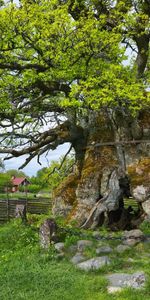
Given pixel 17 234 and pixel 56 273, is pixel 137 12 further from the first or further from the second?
pixel 56 273

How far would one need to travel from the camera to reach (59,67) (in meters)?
13.3

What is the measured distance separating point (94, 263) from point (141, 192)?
4521mm

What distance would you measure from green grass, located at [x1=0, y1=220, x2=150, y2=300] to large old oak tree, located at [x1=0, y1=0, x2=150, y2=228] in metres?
3.51

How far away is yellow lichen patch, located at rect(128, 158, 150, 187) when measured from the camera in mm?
14395

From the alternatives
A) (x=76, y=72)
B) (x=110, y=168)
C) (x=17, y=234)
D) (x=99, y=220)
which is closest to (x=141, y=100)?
(x=76, y=72)

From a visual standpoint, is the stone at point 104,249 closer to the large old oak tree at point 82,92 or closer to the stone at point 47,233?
the stone at point 47,233

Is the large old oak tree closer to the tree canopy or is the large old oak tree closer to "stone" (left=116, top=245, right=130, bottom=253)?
the tree canopy

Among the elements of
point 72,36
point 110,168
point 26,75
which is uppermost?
point 72,36

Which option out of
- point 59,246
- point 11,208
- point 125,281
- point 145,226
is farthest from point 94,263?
point 11,208

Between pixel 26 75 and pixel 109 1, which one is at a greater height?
pixel 109 1

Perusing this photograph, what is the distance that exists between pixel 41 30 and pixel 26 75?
1497mm

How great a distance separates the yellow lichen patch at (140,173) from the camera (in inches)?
567

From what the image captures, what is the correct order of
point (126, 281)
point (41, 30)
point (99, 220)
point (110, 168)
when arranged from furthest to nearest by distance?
point (110, 168)
point (99, 220)
point (41, 30)
point (126, 281)

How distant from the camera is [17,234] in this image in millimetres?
13195
